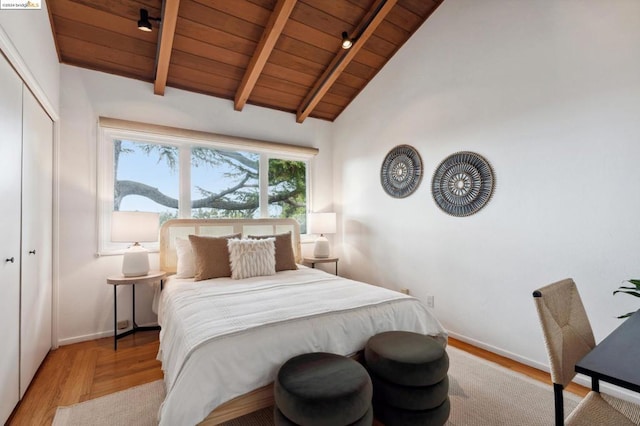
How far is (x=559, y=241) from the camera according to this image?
2271mm

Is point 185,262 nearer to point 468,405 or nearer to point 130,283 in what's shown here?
point 130,283

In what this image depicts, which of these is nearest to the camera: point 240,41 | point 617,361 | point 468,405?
point 617,361

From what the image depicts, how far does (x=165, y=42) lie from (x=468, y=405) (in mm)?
3698

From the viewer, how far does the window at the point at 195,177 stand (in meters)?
3.12

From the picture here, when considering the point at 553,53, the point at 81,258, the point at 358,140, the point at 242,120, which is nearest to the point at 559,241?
the point at 553,53

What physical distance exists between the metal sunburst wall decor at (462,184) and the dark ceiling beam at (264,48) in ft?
6.73

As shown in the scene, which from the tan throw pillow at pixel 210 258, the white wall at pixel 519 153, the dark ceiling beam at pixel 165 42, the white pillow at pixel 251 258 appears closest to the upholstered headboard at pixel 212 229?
the tan throw pillow at pixel 210 258

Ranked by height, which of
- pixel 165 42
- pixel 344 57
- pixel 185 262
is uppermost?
pixel 344 57

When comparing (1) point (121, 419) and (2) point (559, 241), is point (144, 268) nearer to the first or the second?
(1) point (121, 419)

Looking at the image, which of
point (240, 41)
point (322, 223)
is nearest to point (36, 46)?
point (240, 41)

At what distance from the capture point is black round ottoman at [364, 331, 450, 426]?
1.58m

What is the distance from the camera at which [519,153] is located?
8.17ft

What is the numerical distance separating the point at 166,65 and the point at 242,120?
3.52 ft

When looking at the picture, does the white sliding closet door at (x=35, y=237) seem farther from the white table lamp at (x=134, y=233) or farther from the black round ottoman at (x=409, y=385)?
the black round ottoman at (x=409, y=385)
